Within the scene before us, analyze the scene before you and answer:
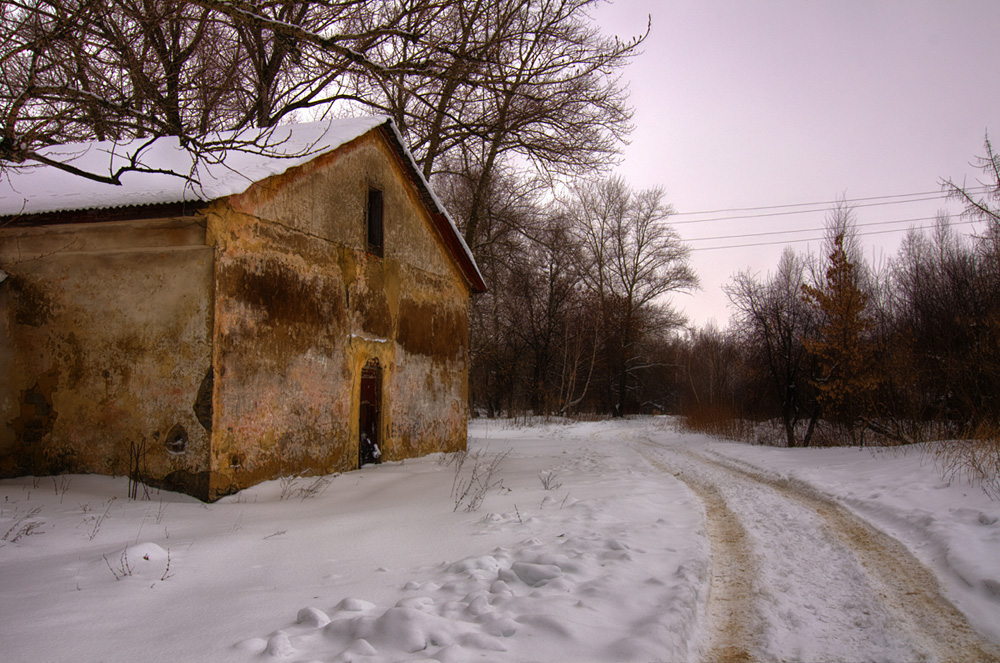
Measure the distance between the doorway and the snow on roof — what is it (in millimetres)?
3699

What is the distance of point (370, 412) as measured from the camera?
420 inches

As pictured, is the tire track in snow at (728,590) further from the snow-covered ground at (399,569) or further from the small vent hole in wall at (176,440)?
the small vent hole in wall at (176,440)

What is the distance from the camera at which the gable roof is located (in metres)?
7.17

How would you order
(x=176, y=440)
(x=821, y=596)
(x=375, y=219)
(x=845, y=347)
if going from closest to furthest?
Answer: (x=821, y=596) < (x=176, y=440) < (x=375, y=219) < (x=845, y=347)

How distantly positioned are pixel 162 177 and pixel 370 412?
4971 millimetres

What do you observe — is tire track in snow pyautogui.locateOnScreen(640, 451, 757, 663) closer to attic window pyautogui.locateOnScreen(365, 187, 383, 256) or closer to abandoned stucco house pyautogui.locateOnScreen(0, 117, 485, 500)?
abandoned stucco house pyautogui.locateOnScreen(0, 117, 485, 500)

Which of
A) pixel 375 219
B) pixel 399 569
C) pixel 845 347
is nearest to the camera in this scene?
pixel 399 569

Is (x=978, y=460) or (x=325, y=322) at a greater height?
(x=325, y=322)

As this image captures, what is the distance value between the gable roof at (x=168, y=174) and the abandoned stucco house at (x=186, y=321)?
4 cm

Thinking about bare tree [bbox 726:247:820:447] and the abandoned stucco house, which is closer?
the abandoned stucco house

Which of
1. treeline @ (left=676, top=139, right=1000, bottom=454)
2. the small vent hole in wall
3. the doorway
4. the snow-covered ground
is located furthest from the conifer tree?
the small vent hole in wall

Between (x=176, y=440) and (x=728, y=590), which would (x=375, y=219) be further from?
(x=728, y=590)

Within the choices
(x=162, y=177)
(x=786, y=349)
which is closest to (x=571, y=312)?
(x=786, y=349)

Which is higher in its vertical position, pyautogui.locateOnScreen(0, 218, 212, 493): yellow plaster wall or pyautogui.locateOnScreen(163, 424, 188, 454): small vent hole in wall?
pyautogui.locateOnScreen(0, 218, 212, 493): yellow plaster wall
